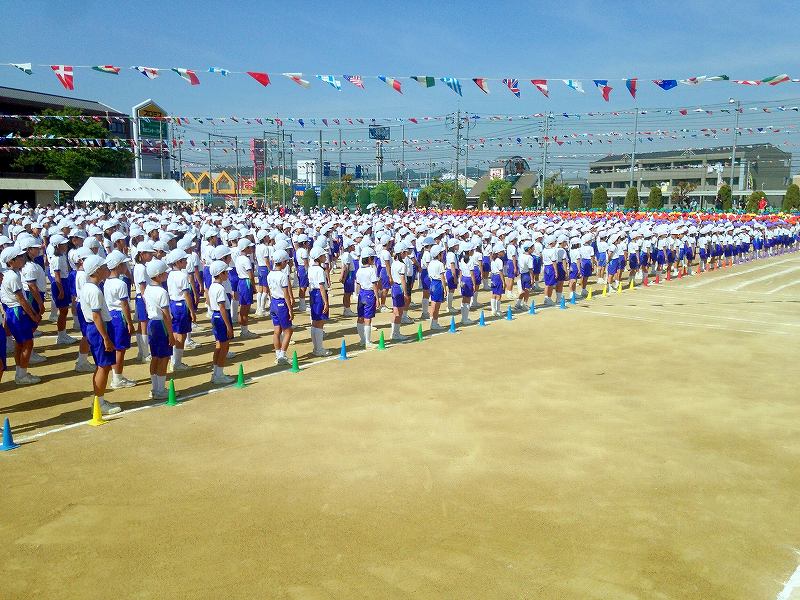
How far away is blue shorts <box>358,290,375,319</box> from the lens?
Result: 1223 centimetres

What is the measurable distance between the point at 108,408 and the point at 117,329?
43.7 inches

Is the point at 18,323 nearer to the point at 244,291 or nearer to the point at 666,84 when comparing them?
the point at 244,291

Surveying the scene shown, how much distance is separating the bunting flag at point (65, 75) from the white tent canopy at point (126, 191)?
26919 millimetres

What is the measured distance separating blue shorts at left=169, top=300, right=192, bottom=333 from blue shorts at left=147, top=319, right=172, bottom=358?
40.8 inches

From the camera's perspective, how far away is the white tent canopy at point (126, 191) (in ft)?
142

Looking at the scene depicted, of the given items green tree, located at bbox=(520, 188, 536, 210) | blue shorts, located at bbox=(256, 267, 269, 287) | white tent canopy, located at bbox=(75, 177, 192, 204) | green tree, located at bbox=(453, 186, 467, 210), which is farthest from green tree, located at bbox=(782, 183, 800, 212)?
blue shorts, located at bbox=(256, 267, 269, 287)

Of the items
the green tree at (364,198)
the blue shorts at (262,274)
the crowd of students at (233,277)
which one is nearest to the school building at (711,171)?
the green tree at (364,198)

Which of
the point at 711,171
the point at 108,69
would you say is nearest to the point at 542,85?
the point at 108,69

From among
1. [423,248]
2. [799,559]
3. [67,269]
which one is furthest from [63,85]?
[799,559]

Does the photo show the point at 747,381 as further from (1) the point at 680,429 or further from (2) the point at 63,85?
(2) the point at 63,85

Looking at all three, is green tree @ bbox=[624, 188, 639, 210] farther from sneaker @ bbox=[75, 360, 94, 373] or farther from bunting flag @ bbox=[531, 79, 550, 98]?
sneaker @ bbox=[75, 360, 94, 373]

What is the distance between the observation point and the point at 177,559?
4938 millimetres

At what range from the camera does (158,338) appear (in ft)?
29.0

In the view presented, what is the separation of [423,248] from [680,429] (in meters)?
10.3
